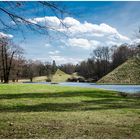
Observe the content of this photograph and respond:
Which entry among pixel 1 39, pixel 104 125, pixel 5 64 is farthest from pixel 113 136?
pixel 5 64

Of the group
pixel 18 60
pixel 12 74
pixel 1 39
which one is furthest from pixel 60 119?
pixel 12 74

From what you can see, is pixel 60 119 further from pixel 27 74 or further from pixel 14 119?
pixel 27 74

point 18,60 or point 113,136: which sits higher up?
point 18,60

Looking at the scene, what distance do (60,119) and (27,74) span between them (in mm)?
104282

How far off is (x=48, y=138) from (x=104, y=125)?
2.70 m

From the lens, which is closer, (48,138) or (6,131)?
(48,138)

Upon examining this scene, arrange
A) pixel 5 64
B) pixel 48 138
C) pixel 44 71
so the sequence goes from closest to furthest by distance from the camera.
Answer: pixel 48 138
pixel 5 64
pixel 44 71

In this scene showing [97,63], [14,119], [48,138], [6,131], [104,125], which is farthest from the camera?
[97,63]

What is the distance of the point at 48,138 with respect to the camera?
849cm

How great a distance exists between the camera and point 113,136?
8773mm

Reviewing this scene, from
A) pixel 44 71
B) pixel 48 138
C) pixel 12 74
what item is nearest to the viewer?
pixel 48 138

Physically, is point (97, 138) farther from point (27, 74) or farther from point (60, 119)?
point (27, 74)

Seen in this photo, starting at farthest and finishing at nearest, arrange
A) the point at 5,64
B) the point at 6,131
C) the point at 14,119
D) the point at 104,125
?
1. the point at 5,64
2. the point at 14,119
3. the point at 104,125
4. the point at 6,131

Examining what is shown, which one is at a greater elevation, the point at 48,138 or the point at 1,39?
the point at 1,39
